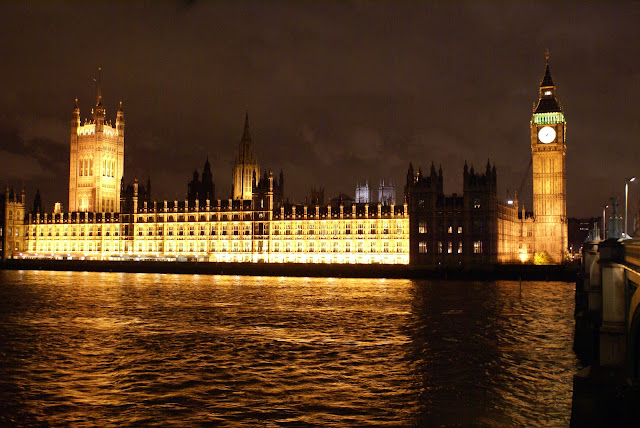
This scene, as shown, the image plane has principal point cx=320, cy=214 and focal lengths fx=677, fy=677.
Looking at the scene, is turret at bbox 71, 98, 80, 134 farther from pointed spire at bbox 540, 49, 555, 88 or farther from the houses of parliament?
pointed spire at bbox 540, 49, 555, 88

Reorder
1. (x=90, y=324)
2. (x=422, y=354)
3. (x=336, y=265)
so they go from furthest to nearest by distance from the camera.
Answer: (x=336, y=265), (x=90, y=324), (x=422, y=354)

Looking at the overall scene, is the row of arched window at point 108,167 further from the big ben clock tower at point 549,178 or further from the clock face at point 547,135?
the clock face at point 547,135

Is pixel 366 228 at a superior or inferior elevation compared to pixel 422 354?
superior

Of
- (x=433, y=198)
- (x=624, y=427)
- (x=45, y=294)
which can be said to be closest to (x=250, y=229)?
(x=433, y=198)

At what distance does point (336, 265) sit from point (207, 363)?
254ft

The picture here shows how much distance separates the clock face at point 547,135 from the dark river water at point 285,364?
80.2 meters

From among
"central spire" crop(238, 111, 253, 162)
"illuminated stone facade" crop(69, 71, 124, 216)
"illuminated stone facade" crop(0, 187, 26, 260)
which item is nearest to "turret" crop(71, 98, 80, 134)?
"illuminated stone facade" crop(69, 71, 124, 216)

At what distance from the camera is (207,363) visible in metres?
28.9

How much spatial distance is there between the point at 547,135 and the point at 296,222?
50.5 meters

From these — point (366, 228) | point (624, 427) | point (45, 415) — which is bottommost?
point (45, 415)

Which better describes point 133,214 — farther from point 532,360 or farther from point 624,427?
point 624,427

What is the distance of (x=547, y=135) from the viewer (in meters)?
129

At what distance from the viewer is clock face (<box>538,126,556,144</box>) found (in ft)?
420

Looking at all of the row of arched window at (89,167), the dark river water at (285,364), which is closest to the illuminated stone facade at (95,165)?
the row of arched window at (89,167)
